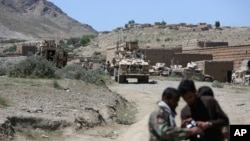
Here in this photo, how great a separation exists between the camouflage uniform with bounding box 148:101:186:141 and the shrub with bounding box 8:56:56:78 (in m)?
25.1

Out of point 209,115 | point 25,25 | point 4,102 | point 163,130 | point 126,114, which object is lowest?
point 126,114

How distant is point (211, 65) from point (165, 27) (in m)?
63.5

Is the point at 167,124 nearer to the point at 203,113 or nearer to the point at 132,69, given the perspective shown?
the point at 203,113

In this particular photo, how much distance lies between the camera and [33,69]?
3184 cm

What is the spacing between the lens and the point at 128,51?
4406 cm

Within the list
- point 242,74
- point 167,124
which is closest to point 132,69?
point 242,74

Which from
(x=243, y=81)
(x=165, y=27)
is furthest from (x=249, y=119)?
(x=165, y=27)

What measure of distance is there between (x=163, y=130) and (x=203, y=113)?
27.8 inches

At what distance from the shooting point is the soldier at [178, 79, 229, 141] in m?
6.70

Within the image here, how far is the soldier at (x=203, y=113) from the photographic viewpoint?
22.0 feet

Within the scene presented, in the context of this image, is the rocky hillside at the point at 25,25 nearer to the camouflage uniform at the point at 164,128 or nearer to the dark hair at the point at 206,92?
the dark hair at the point at 206,92

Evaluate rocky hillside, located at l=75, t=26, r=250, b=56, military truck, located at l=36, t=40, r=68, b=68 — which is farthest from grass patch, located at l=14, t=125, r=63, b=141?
rocky hillside, located at l=75, t=26, r=250, b=56

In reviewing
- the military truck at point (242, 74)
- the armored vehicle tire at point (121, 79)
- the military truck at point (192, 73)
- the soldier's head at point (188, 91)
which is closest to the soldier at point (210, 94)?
the soldier's head at point (188, 91)

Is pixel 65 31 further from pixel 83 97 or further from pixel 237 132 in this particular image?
pixel 237 132
